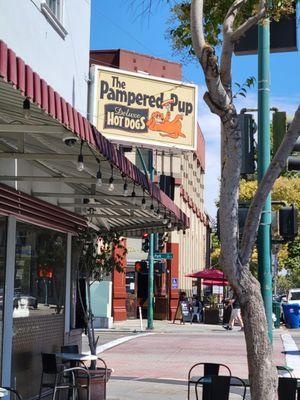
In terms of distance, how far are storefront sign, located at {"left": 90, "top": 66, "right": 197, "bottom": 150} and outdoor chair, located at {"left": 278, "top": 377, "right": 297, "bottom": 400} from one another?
1674 cm

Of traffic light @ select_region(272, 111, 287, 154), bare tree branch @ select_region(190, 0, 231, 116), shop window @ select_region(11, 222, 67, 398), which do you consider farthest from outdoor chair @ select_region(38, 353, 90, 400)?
bare tree branch @ select_region(190, 0, 231, 116)

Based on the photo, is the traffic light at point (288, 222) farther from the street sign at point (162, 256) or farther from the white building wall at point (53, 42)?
the street sign at point (162, 256)

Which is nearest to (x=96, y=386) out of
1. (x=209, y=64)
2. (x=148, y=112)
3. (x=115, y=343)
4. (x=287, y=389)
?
(x=287, y=389)

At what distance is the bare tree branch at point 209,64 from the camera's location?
6.32 metres

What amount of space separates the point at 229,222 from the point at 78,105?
6.88m

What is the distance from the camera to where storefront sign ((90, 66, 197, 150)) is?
2444 centimetres

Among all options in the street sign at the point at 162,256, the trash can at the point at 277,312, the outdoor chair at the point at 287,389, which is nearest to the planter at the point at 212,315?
the trash can at the point at 277,312

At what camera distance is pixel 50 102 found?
17.1ft

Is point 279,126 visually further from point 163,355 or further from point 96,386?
point 163,355

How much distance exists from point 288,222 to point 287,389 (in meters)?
2.95

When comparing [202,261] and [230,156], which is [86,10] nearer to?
[230,156]

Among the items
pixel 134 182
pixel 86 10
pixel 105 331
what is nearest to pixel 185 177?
pixel 105 331

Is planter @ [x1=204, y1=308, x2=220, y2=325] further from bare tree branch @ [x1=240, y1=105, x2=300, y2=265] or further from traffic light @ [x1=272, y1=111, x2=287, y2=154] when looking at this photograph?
bare tree branch @ [x1=240, y1=105, x2=300, y2=265]

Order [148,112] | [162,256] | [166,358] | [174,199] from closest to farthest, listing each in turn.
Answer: [166,358]
[148,112]
[162,256]
[174,199]
